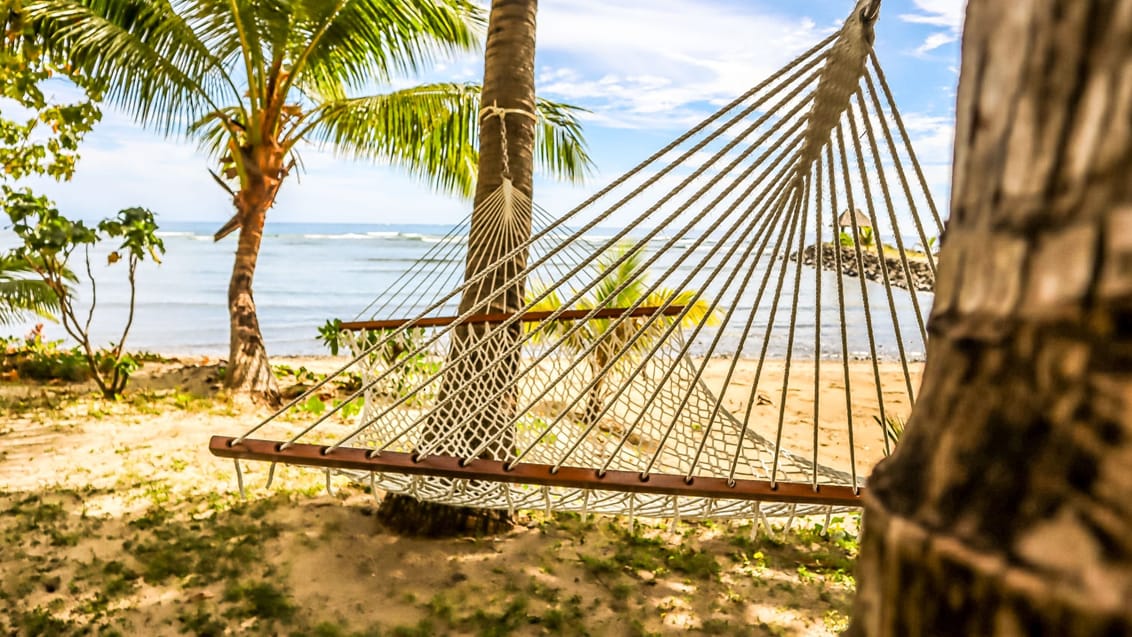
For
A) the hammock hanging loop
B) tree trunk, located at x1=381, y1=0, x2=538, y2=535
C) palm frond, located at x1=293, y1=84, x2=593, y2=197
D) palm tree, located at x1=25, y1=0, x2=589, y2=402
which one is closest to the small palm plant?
tree trunk, located at x1=381, y1=0, x2=538, y2=535

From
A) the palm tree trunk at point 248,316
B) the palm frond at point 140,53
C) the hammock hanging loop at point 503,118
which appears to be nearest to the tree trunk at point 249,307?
the palm tree trunk at point 248,316

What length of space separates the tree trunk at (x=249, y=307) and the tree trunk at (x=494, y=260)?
6.52ft

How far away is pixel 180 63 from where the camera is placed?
13.3ft

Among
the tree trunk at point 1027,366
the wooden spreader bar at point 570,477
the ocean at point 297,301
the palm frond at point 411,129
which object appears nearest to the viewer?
the tree trunk at point 1027,366

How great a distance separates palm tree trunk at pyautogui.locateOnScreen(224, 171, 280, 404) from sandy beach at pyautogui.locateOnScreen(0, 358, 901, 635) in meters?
0.99

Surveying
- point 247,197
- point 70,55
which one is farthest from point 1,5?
point 247,197

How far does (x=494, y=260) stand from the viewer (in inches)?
90.6

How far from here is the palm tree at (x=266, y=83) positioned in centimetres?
386

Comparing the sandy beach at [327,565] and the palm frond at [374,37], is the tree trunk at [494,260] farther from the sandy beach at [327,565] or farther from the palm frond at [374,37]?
the palm frond at [374,37]

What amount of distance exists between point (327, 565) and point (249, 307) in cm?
248

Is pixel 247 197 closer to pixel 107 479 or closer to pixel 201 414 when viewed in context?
pixel 201 414

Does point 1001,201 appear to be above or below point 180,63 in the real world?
below

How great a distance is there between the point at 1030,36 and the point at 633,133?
32575 mm

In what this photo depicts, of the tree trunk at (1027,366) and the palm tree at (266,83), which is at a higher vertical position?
the palm tree at (266,83)
